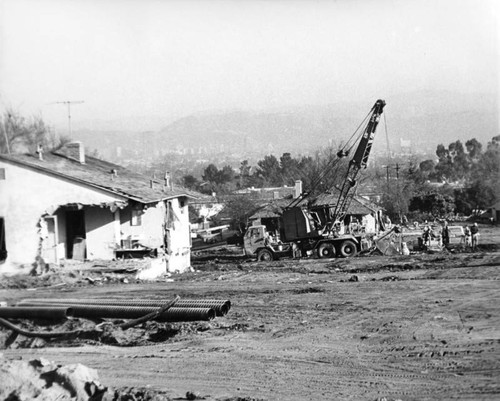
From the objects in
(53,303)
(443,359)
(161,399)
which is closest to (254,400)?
(161,399)

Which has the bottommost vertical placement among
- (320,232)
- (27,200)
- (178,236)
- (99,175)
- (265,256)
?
(265,256)

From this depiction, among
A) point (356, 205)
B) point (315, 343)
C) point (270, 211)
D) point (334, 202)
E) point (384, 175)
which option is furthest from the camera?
point (384, 175)

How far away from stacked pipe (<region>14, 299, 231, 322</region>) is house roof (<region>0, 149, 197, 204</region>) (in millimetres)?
7549

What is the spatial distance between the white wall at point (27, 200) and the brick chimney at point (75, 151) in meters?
3.89

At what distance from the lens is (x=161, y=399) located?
34.0 feet

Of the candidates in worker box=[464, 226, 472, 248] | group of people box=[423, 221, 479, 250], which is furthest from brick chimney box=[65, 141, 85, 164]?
worker box=[464, 226, 472, 248]

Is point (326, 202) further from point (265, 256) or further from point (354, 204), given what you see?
point (265, 256)

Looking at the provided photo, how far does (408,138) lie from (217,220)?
4134 cm

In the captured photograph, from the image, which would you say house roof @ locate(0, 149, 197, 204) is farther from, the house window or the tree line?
the tree line

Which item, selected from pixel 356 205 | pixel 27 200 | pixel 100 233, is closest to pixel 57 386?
pixel 27 200

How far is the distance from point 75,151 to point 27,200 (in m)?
4.72

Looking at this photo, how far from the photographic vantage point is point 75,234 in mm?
24266

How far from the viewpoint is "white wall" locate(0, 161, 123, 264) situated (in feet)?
74.2

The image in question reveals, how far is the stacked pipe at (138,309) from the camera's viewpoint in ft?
48.6
